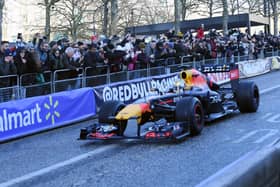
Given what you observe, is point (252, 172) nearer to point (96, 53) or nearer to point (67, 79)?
point (67, 79)

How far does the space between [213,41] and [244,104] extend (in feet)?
42.5

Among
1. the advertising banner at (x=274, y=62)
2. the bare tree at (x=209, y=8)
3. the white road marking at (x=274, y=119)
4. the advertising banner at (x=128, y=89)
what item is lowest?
the white road marking at (x=274, y=119)

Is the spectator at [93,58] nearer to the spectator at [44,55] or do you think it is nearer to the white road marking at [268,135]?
the spectator at [44,55]

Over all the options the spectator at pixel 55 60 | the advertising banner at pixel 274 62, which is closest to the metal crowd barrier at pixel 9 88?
the spectator at pixel 55 60

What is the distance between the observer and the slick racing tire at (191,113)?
891 cm

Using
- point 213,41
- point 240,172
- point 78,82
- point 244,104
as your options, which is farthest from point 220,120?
point 213,41

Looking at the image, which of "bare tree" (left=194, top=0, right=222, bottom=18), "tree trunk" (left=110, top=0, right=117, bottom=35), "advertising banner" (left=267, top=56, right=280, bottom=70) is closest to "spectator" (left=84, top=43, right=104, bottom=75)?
"tree trunk" (left=110, top=0, right=117, bottom=35)

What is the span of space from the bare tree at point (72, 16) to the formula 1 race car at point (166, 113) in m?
39.5

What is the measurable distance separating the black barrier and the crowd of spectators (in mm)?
9187

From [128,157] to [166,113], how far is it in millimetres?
1744

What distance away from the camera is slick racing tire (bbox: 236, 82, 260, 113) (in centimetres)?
1157

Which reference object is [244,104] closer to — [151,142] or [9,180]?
[151,142]

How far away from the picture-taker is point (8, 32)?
63375 millimetres

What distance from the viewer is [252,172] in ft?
11.5
